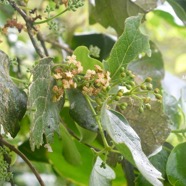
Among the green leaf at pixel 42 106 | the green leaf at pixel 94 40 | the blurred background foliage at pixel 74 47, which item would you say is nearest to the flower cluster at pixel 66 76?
the green leaf at pixel 42 106

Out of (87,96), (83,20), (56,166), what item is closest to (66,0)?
(87,96)

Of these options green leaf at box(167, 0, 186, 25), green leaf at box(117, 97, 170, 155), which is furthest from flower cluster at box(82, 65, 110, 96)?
green leaf at box(167, 0, 186, 25)

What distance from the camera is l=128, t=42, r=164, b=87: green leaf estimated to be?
35.5 inches

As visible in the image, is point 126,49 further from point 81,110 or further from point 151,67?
point 151,67

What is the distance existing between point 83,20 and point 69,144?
73cm

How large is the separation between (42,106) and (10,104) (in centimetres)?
4

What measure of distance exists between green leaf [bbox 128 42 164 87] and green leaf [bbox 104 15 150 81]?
0.85 ft

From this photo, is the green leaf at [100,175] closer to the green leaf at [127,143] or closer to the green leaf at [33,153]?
the green leaf at [127,143]

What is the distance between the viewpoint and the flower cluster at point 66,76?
1.93 ft

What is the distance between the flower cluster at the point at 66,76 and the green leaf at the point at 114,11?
227 mm

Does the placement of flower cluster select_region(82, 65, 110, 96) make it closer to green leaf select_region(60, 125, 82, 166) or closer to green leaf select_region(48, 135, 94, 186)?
green leaf select_region(60, 125, 82, 166)

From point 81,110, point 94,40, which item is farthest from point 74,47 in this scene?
point 81,110

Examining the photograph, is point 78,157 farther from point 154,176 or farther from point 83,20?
point 83,20

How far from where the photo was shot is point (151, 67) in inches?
36.9
